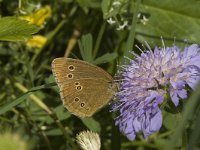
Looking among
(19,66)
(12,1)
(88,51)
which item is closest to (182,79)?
(88,51)

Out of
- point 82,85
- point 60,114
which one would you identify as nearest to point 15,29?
point 82,85

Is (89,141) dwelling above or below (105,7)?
below

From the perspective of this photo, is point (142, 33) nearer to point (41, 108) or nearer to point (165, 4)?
point (165, 4)

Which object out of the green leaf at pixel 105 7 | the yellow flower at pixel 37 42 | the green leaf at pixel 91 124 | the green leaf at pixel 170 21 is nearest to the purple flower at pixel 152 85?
the green leaf at pixel 91 124


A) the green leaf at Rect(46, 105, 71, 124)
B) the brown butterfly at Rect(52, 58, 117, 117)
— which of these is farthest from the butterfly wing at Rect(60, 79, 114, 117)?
the green leaf at Rect(46, 105, 71, 124)

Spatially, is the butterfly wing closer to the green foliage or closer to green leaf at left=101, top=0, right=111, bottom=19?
the green foliage

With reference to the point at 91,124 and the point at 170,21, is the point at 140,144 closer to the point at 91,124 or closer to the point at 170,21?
the point at 91,124
